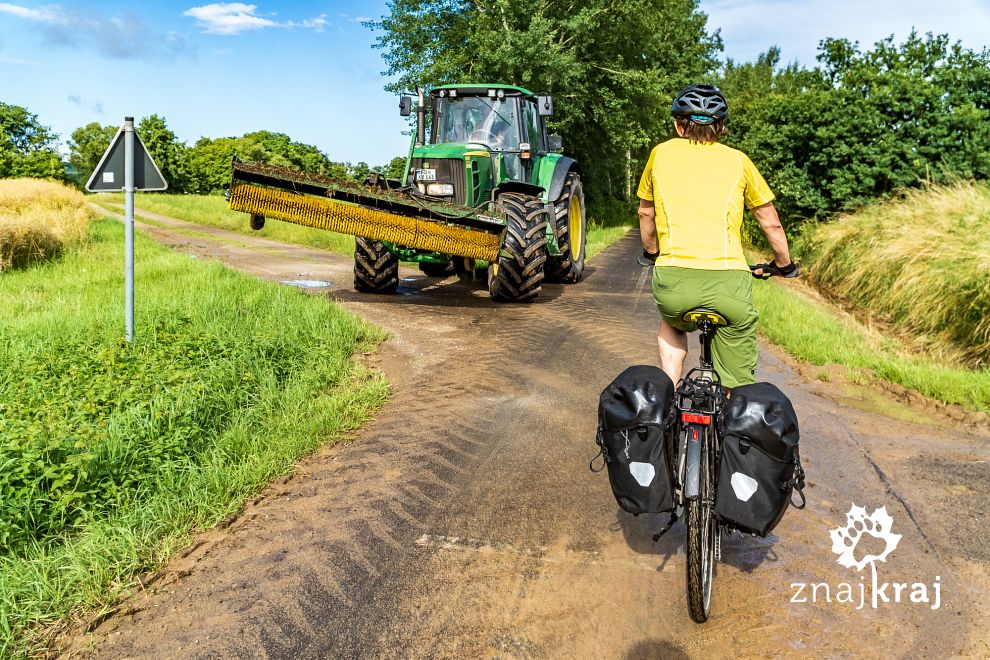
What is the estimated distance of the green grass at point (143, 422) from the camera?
371 cm

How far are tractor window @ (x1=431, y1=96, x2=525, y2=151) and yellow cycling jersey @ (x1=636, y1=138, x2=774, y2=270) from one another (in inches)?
325

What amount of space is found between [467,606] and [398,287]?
8853mm

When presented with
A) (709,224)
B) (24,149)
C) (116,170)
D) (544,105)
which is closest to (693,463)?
(709,224)

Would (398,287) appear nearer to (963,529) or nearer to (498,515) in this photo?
(498,515)

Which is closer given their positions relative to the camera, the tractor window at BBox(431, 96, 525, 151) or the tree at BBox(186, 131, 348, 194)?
the tractor window at BBox(431, 96, 525, 151)

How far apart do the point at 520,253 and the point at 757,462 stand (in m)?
6.87

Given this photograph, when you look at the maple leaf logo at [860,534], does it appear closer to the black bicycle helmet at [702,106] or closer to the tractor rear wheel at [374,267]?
the black bicycle helmet at [702,106]

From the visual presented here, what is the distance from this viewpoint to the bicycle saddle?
3.46m

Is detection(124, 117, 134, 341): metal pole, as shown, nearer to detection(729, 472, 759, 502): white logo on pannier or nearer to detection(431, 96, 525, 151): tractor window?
detection(729, 472, 759, 502): white logo on pannier

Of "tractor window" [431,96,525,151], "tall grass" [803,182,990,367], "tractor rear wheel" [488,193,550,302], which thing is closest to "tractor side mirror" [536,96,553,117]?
"tractor window" [431,96,525,151]

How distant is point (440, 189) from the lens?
1099cm

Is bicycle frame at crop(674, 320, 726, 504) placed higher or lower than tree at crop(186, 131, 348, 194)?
lower

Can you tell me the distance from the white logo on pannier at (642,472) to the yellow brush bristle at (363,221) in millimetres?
6464

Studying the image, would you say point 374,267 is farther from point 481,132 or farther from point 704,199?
point 704,199
